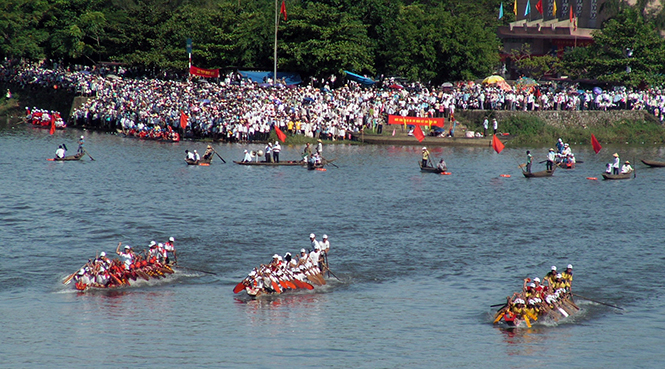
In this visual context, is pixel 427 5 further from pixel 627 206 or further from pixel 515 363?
pixel 515 363

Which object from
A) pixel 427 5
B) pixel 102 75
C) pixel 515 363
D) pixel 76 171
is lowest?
pixel 515 363

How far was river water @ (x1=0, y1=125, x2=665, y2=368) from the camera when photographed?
1033 inches

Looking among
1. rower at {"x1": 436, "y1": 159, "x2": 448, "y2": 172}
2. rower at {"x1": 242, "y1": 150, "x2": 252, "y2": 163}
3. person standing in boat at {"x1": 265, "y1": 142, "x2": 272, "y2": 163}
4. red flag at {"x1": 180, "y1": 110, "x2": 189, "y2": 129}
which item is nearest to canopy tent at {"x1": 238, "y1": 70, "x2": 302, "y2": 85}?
red flag at {"x1": 180, "y1": 110, "x2": 189, "y2": 129}

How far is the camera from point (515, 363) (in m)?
25.2

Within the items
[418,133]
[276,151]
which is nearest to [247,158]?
[276,151]

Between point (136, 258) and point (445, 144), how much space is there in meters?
43.6

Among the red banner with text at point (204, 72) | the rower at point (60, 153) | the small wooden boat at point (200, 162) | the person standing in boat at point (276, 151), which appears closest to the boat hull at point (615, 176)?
the person standing in boat at point (276, 151)

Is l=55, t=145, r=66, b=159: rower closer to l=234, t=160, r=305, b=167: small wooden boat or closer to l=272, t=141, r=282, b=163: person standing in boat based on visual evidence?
l=234, t=160, r=305, b=167: small wooden boat

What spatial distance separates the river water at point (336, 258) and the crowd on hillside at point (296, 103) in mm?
6773

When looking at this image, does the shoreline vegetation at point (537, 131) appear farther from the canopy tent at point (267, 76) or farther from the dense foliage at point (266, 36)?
the canopy tent at point (267, 76)

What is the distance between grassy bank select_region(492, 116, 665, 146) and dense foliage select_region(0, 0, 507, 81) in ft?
23.5

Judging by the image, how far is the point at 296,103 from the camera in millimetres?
71062

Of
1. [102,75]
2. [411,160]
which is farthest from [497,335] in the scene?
[102,75]

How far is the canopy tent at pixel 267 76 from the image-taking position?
77.8 metres
